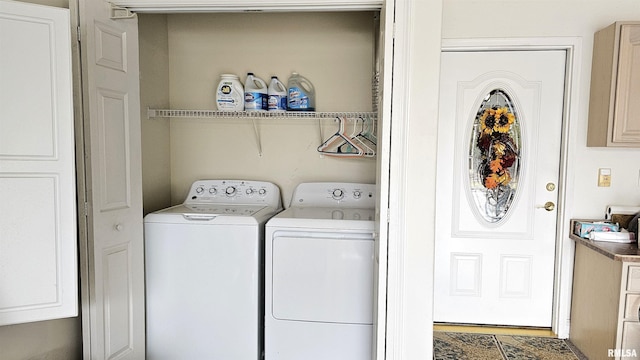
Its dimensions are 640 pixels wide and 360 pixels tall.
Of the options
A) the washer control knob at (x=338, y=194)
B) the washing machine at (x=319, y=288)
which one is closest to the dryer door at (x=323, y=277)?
the washing machine at (x=319, y=288)

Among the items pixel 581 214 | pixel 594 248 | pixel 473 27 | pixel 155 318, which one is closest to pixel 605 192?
pixel 581 214

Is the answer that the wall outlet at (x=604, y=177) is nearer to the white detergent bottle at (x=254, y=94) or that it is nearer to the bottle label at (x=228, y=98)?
the white detergent bottle at (x=254, y=94)

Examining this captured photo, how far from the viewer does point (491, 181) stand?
8.61ft

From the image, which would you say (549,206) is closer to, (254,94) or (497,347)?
(497,347)

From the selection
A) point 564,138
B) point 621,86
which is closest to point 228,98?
point 564,138

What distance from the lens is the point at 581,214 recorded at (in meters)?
2.50

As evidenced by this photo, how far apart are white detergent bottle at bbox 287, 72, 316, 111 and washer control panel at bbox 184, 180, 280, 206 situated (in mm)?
562

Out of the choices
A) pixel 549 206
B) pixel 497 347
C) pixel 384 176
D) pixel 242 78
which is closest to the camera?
pixel 384 176

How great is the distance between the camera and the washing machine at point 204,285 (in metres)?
2.09

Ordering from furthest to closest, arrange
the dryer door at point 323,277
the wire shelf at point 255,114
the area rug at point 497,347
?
the wire shelf at point 255,114 < the area rug at point 497,347 < the dryer door at point 323,277

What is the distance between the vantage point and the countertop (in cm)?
193

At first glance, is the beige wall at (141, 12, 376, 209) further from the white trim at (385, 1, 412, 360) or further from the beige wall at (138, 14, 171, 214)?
the white trim at (385, 1, 412, 360)

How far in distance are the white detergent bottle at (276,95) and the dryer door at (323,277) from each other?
0.88 m

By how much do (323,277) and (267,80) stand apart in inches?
55.1
